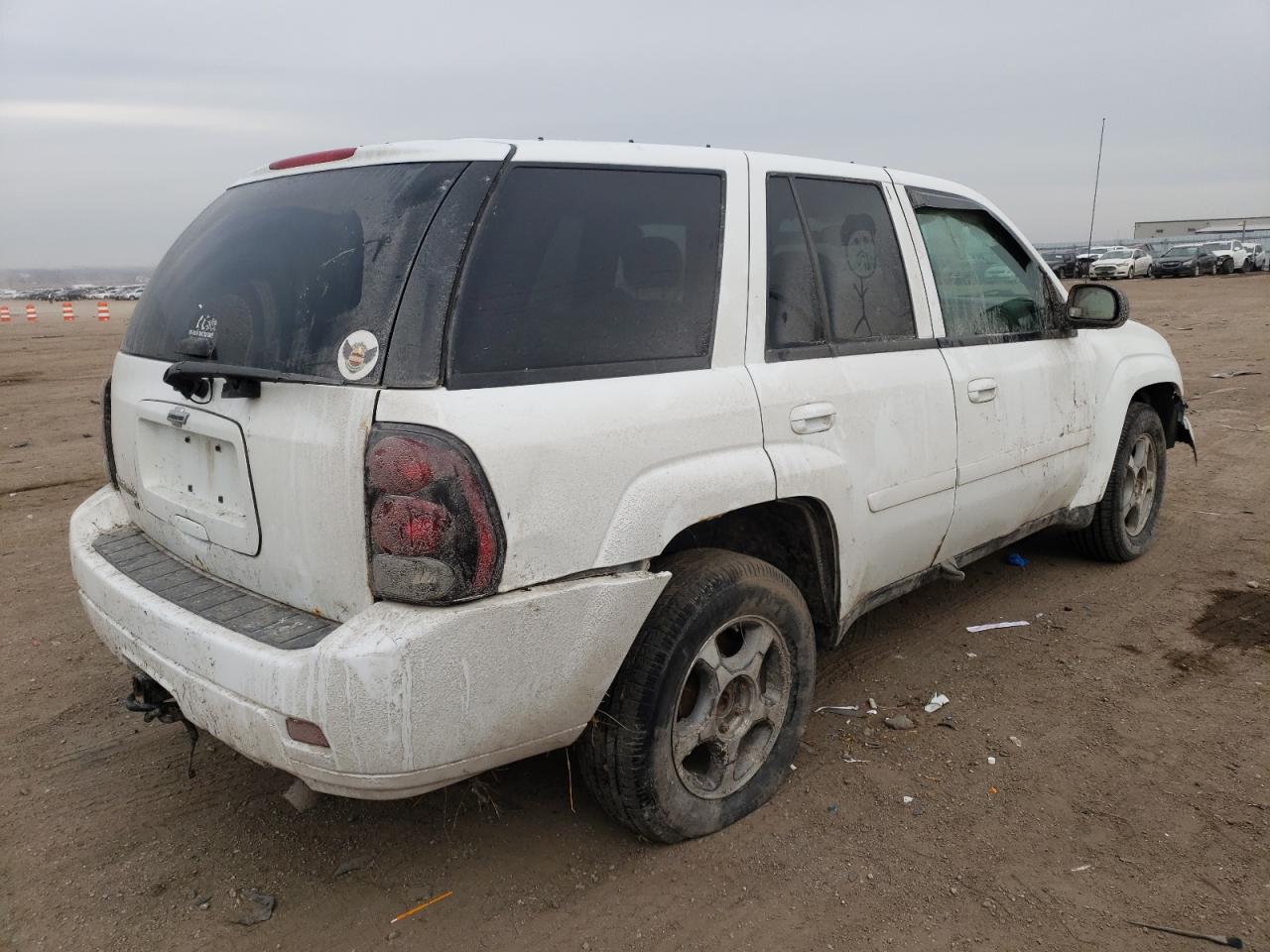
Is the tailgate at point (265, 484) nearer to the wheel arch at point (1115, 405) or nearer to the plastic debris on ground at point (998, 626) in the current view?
the plastic debris on ground at point (998, 626)

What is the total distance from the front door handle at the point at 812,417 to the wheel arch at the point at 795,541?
21cm

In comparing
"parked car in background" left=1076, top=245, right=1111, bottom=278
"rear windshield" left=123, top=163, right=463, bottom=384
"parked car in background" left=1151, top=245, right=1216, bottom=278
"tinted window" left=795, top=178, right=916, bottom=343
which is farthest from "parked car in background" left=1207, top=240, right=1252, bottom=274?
"rear windshield" left=123, top=163, right=463, bottom=384

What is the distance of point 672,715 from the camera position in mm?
2645

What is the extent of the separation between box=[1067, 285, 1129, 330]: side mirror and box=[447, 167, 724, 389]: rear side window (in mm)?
2164

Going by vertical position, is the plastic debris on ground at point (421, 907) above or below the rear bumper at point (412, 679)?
below

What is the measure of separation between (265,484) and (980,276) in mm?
2889

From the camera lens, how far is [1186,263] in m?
38.4

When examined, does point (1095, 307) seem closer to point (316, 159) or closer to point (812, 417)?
point (812, 417)

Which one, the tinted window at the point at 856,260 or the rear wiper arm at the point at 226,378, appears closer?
the rear wiper arm at the point at 226,378

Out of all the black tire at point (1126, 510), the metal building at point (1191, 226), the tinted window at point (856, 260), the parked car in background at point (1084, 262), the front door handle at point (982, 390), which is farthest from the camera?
the metal building at point (1191, 226)

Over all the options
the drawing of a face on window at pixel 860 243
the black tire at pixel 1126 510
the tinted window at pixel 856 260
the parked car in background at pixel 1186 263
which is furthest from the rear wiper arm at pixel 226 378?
the parked car in background at pixel 1186 263

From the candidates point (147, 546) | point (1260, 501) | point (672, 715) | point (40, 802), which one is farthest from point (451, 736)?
point (1260, 501)

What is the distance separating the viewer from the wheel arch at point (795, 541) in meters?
3.02

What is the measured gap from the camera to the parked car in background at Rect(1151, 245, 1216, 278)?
126ft
